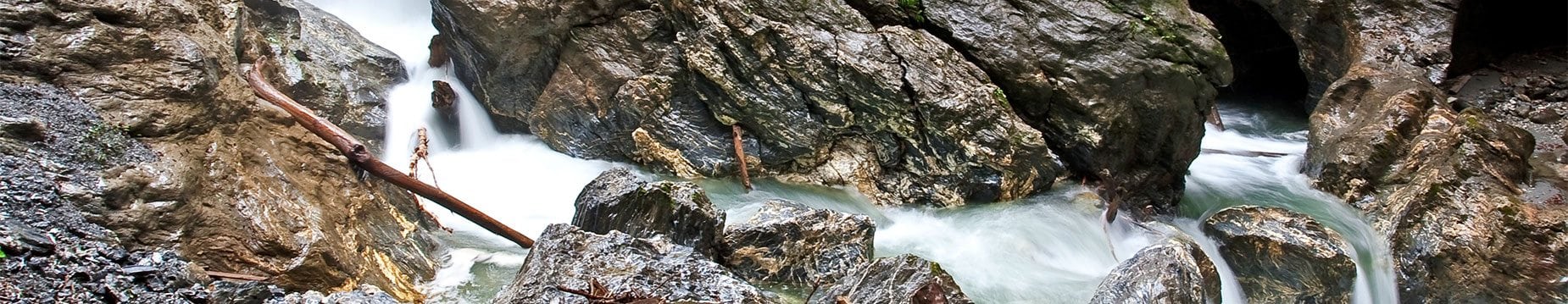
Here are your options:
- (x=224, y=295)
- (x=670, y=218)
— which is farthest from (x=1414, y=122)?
(x=224, y=295)

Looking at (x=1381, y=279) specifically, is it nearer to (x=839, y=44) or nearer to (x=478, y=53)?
(x=839, y=44)

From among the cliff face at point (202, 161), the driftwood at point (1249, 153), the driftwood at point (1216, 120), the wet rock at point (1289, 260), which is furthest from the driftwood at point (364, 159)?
the driftwood at point (1216, 120)

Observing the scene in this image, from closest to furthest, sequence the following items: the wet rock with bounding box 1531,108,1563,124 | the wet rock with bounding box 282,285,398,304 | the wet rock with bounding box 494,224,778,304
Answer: the wet rock with bounding box 282,285,398,304 → the wet rock with bounding box 494,224,778,304 → the wet rock with bounding box 1531,108,1563,124

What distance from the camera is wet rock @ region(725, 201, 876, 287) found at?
20.1ft

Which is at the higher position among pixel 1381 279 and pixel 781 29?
pixel 781 29

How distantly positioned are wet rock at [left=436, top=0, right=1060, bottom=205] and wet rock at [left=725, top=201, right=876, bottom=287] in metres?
2.41

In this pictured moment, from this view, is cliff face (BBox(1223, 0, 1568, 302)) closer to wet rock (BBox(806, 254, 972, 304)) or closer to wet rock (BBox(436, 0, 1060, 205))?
wet rock (BBox(436, 0, 1060, 205))

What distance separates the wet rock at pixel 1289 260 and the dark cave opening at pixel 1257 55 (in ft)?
26.1

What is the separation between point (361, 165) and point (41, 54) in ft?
6.42

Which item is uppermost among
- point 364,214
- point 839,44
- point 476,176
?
point 839,44

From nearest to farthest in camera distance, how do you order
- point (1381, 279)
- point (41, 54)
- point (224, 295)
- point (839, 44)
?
point (224, 295)
point (41, 54)
point (1381, 279)
point (839, 44)

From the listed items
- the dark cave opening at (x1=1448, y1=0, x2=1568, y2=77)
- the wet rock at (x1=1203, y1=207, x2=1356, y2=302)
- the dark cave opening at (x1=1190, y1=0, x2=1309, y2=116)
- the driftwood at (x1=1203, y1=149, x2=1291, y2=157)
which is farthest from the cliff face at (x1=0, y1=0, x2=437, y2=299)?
the dark cave opening at (x1=1448, y1=0, x2=1568, y2=77)

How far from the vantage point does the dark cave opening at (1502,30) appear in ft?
39.4

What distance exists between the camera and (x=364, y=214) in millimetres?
5934
